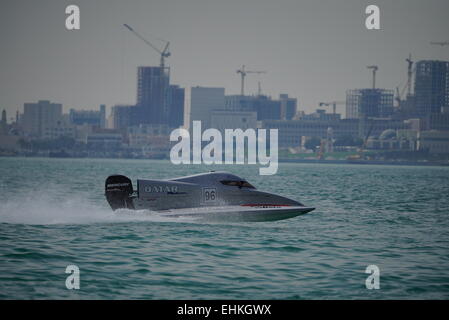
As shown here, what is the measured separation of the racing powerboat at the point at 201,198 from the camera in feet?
99.3

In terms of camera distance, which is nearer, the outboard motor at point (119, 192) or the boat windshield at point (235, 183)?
the outboard motor at point (119, 192)

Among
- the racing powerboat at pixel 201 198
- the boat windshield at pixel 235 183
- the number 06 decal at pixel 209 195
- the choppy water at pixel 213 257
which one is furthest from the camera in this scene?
the boat windshield at pixel 235 183

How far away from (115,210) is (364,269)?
12.9 metres

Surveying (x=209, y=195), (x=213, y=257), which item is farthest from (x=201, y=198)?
(x=213, y=257)

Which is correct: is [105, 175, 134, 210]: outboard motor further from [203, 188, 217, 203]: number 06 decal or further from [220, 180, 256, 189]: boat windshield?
[220, 180, 256, 189]: boat windshield

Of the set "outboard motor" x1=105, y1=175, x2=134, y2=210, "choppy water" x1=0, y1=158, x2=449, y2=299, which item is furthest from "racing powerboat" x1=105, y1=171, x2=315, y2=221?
"choppy water" x1=0, y1=158, x2=449, y2=299

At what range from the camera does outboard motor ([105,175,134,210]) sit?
30109 mm

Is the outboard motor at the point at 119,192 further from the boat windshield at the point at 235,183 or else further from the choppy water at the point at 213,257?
the boat windshield at the point at 235,183

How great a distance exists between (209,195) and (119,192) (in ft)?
12.3

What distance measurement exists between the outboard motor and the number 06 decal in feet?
10.1

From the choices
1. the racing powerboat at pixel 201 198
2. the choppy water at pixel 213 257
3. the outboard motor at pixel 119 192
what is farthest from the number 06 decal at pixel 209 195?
the outboard motor at pixel 119 192

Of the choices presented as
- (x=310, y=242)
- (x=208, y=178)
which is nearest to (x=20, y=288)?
(x=310, y=242)
